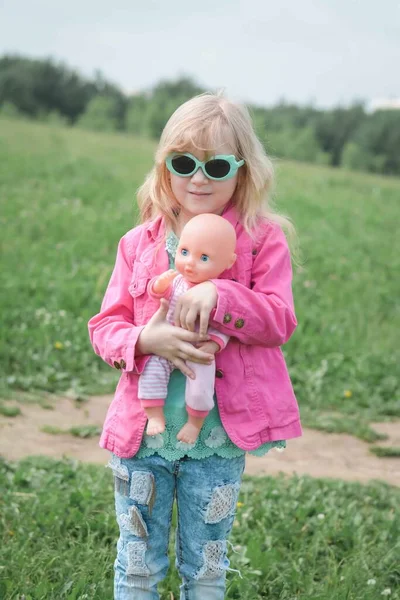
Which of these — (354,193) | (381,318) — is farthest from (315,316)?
(354,193)

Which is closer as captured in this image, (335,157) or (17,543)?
(17,543)

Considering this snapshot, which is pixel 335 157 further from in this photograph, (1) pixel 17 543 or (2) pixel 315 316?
(1) pixel 17 543

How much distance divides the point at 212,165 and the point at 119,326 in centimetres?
54

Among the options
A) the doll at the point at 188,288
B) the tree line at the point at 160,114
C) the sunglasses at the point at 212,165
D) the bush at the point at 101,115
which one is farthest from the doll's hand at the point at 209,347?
the bush at the point at 101,115

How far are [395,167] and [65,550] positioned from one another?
3650 cm

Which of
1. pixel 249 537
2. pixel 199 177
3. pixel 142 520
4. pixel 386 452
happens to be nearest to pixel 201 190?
pixel 199 177

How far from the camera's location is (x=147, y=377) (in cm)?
229

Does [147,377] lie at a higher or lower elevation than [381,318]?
higher

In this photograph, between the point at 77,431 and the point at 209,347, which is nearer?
the point at 209,347

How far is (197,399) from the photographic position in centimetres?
224

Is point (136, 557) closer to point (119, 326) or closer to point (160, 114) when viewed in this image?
point (119, 326)

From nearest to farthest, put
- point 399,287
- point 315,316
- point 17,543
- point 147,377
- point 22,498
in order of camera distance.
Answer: point 147,377, point 17,543, point 22,498, point 315,316, point 399,287

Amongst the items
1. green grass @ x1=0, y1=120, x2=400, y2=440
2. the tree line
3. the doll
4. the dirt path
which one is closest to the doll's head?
the doll

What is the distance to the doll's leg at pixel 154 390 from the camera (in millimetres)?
2273
